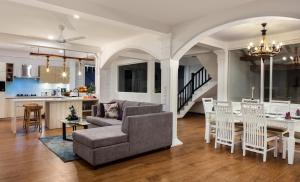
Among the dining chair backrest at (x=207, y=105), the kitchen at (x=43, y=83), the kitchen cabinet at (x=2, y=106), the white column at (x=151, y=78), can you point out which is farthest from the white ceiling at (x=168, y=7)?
the kitchen cabinet at (x=2, y=106)

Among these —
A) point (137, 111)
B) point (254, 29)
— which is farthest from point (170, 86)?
point (254, 29)

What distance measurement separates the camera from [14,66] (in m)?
8.36

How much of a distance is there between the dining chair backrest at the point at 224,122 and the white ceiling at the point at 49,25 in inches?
92.1

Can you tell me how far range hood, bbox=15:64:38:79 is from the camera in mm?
8508

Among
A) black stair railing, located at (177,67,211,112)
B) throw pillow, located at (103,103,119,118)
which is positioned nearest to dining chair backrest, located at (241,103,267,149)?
throw pillow, located at (103,103,119,118)

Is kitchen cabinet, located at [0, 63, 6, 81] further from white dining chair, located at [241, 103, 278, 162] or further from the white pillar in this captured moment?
white dining chair, located at [241, 103, 278, 162]

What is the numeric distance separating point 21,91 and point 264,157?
29.3 ft

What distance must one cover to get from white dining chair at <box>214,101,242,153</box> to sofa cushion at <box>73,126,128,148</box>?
2.08 metres

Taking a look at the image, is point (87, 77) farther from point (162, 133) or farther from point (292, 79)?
point (292, 79)

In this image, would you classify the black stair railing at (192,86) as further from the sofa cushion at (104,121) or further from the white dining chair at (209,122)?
the sofa cushion at (104,121)

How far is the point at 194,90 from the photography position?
360 inches

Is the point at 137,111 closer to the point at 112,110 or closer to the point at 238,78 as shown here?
the point at 112,110

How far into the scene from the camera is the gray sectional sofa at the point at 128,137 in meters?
3.34

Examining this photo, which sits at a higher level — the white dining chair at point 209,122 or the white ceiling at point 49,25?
the white ceiling at point 49,25
